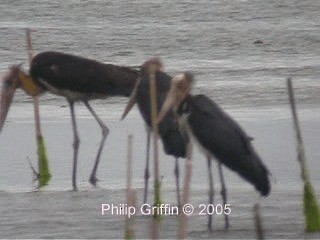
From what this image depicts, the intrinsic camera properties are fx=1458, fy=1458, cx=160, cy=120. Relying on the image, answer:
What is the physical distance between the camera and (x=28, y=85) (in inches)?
456

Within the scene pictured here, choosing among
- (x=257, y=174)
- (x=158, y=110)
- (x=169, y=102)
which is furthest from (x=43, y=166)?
(x=257, y=174)

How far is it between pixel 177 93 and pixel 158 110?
55cm

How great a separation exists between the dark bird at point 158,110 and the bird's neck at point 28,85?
1516 millimetres

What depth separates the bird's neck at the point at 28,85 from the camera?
11.5 m

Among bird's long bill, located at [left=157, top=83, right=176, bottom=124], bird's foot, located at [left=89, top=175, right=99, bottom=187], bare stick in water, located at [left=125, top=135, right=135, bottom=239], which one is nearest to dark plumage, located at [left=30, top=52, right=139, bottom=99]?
bird's foot, located at [left=89, top=175, right=99, bottom=187]

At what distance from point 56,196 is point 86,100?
160 centimetres

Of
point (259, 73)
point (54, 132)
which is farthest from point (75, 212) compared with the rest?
point (259, 73)

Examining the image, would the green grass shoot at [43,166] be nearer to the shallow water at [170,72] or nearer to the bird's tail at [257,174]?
the shallow water at [170,72]

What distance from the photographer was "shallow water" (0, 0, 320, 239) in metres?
9.02

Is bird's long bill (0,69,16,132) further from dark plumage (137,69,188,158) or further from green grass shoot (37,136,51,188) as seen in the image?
dark plumage (137,69,188,158)

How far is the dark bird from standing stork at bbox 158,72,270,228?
13.4 inches

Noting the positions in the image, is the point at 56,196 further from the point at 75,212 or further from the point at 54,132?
the point at 54,132

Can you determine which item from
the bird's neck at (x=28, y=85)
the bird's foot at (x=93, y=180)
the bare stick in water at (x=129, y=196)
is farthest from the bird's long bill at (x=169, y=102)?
the bird's neck at (x=28, y=85)

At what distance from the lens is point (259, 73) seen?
16516mm
